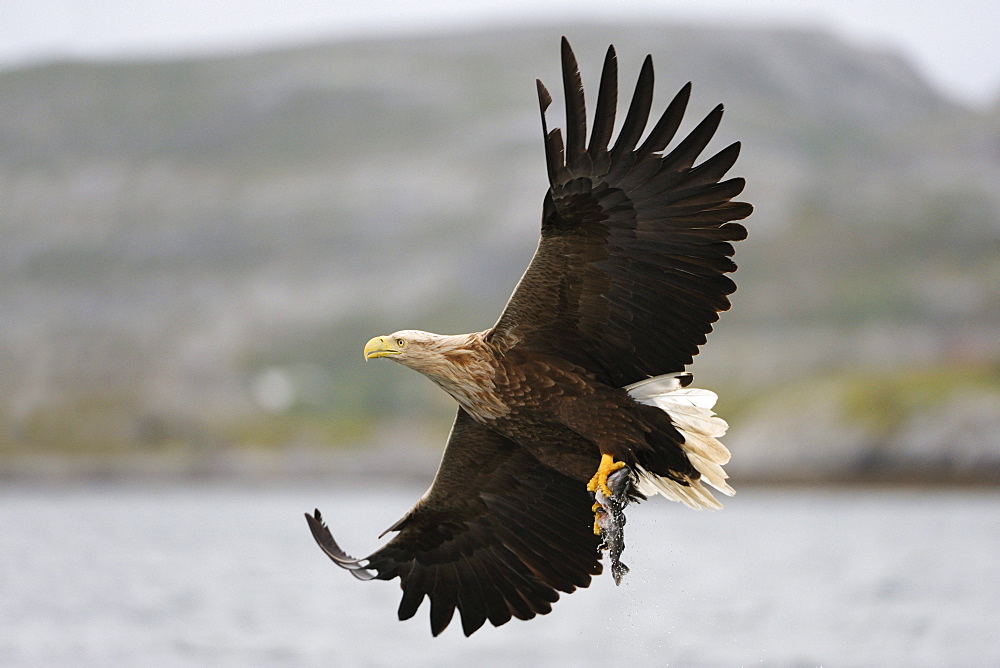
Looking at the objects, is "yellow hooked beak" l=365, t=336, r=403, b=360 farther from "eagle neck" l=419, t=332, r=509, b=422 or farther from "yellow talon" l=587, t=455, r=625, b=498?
"yellow talon" l=587, t=455, r=625, b=498

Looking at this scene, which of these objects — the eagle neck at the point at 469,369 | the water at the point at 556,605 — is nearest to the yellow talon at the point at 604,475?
the water at the point at 556,605

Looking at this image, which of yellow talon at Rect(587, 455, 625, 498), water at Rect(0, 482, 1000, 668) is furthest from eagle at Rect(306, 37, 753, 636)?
water at Rect(0, 482, 1000, 668)

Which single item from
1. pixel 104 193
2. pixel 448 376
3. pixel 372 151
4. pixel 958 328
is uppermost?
pixel 372 151

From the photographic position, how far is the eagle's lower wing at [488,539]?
752 cm

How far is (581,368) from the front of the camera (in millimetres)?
6660

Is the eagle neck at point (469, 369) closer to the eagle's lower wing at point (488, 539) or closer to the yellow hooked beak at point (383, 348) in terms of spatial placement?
the yellow hooked beak at point (383, 348)

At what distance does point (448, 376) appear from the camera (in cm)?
662

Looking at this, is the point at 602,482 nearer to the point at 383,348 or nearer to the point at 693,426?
the point at 693,426

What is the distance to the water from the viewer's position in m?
Result: 12.8

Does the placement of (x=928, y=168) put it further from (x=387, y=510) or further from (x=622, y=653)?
(x=622, y=653)

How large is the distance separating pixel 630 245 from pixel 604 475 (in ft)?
3.88

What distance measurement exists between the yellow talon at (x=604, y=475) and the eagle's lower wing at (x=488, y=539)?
89cm

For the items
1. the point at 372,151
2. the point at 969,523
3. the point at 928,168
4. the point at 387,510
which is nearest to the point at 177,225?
the point at 372,151

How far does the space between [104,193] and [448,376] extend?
113 meters
